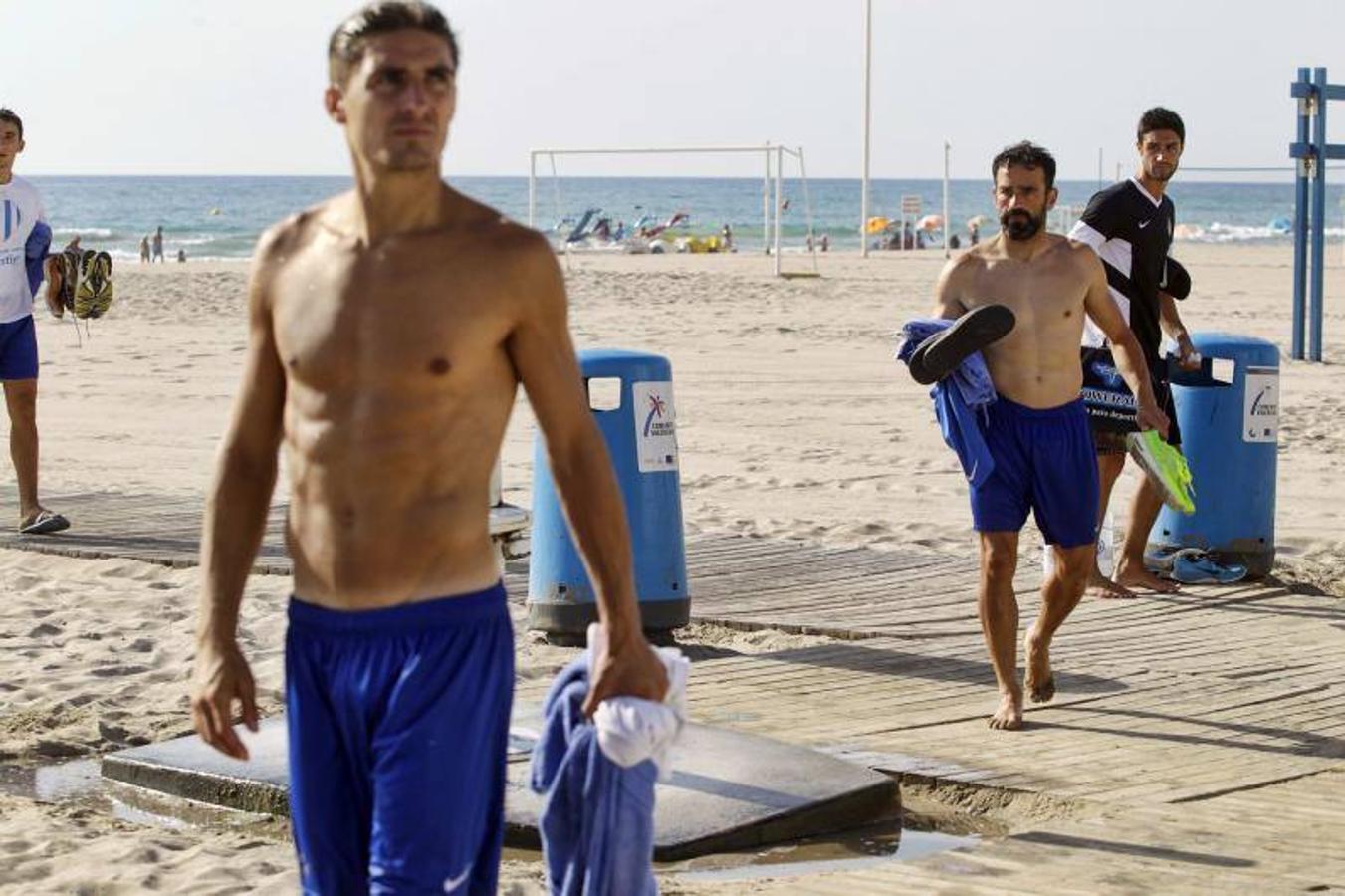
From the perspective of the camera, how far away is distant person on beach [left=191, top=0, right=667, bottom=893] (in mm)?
3473

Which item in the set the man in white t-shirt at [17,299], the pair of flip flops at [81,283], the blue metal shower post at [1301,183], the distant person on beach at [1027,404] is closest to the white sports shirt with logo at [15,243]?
the man in white t-shirt at [17,299]

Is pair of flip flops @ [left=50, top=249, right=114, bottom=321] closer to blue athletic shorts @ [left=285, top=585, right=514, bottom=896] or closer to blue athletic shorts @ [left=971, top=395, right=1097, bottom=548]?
blue athletic shorts @ [left=971, top=395, right=1097, bottom=548]

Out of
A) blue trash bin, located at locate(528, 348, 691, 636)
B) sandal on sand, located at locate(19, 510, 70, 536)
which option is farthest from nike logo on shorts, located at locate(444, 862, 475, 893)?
sandal on sand, located at locate(19, 510, 70, 536)

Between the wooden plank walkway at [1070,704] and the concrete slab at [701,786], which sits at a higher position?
the concrete slab at [701,786]

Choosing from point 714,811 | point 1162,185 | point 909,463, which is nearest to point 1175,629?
point 1162,185

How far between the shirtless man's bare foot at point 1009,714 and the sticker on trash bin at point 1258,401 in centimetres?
328

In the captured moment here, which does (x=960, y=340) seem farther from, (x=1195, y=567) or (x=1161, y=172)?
(x=1195, y=567)

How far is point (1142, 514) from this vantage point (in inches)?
383

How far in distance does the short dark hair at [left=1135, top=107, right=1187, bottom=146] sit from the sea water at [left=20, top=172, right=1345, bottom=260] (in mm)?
36452

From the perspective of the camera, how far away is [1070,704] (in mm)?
7539

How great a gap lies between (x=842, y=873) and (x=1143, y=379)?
9.37 ft

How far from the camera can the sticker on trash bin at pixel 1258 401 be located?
998 centimetres

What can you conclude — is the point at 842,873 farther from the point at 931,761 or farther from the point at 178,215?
the point at 178,215

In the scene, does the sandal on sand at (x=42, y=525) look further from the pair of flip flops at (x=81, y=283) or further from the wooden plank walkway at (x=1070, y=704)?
the pair of flip flops at (x=81, y=283)
